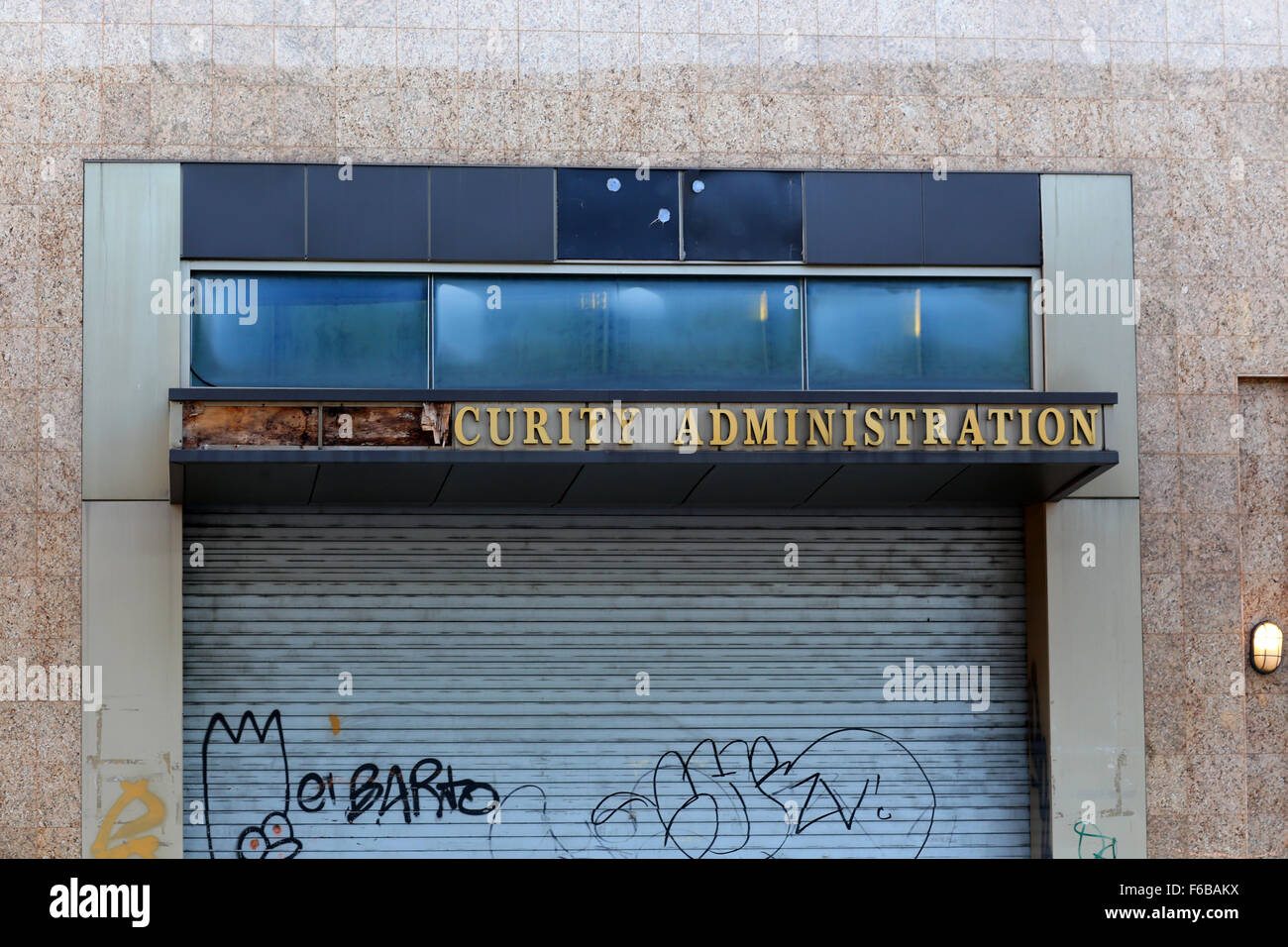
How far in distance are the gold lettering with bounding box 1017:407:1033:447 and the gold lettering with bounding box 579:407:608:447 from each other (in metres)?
3.63

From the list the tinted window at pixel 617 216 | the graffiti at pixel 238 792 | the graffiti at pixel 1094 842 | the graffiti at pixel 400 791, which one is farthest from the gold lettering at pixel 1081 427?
the graffiti at pixel 238 792

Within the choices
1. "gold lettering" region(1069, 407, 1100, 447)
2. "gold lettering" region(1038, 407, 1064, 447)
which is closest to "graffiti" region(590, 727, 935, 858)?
"gold lettering" region(1038, 407, 1064, 447)

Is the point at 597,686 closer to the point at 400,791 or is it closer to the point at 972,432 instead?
the point at 400,791

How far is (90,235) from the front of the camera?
41.2 feet

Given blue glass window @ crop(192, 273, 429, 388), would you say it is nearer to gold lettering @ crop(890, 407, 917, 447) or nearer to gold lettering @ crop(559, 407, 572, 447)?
gold lettering @ crop(559, 407, 572, 447)

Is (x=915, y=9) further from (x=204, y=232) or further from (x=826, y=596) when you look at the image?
(x=204, y=232)

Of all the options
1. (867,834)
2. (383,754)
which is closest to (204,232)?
(383,754)

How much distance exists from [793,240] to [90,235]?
6366mm

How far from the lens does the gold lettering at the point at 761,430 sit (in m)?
12.1

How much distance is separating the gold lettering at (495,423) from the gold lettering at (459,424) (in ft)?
0.34

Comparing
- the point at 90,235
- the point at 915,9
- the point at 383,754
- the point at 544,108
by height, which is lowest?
the point at 383,754

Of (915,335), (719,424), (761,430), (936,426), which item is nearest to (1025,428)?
(936,426)

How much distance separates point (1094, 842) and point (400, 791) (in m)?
6.27

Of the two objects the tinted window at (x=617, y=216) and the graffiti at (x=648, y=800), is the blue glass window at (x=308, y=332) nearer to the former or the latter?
the tinted window at (x=617, y=216)
